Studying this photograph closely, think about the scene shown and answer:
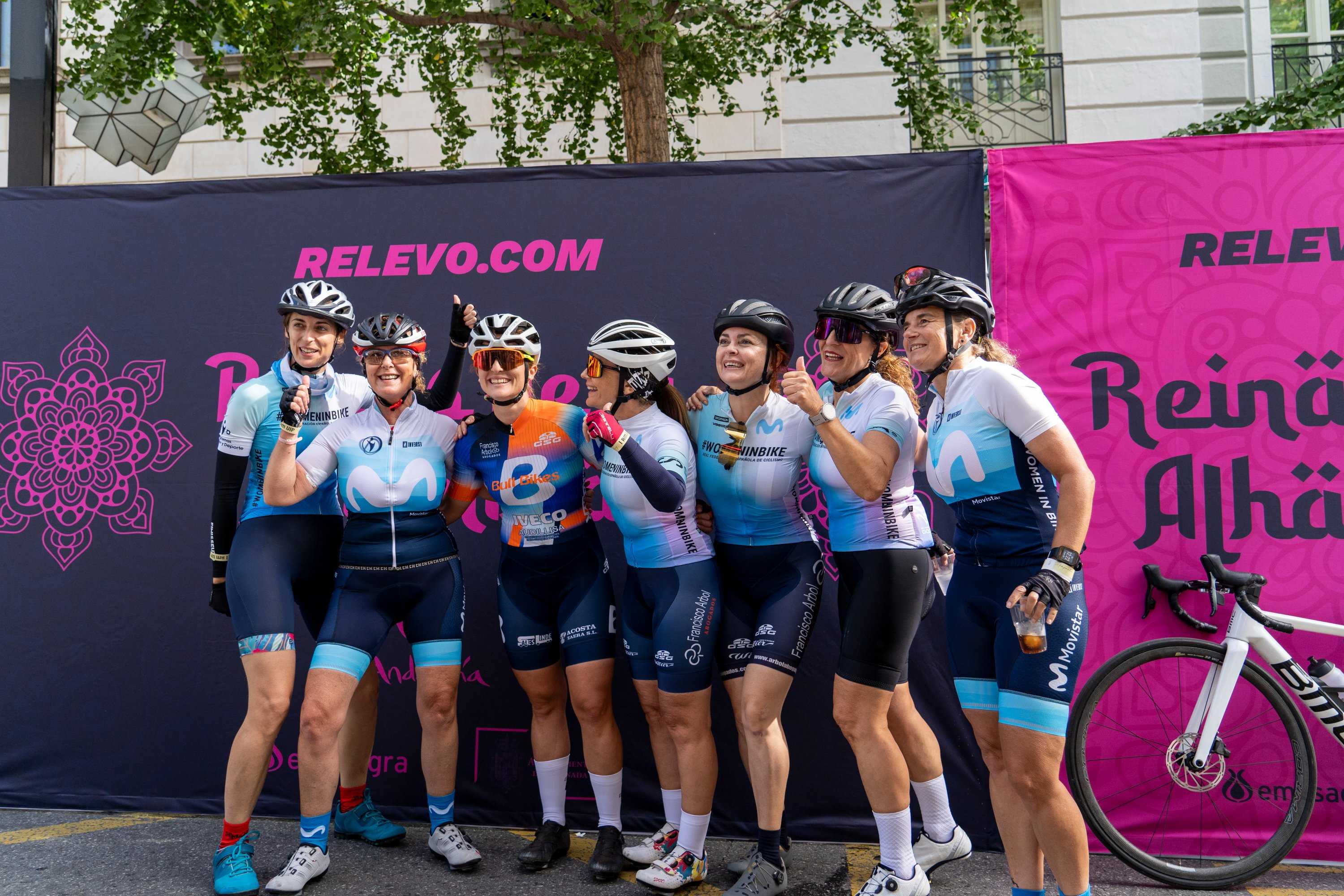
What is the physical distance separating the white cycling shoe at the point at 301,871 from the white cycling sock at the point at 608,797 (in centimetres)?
114

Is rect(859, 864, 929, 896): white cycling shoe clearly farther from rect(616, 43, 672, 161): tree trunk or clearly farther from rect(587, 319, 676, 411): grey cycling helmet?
rect(616, 43, 672, 161): tree trunk

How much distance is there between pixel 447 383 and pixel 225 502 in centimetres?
108

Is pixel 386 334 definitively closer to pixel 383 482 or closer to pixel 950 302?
pixel 383 482

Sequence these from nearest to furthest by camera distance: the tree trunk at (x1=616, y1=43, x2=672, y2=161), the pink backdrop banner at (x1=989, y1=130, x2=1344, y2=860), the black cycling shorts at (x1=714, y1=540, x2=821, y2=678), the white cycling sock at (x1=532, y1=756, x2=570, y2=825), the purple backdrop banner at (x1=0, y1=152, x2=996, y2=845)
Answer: the black cycling shorts at (x1=714, y1=540, x2=821, y2=678), the white cycling sock at (x1=532, y1=756, x2=570, y2=825), the pink backdrop banner at (x1=989, y1=130, x2=1344, y2=860), the purple backdrop banner at (x1=0, y1=152, x2=996, y2=845), the tree trunk at (x1=616, y1=43, x2=672, y2=161)

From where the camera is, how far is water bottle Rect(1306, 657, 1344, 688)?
4070 millimetres

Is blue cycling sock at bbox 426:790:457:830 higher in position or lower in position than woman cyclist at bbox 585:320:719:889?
lower

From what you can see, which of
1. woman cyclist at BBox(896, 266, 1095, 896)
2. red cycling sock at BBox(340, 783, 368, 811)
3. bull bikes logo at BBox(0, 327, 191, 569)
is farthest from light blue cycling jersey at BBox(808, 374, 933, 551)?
bull bikes logo at BBox(0, 327, 191, 569)

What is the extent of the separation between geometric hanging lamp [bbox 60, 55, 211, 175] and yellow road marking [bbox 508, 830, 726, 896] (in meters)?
7.26

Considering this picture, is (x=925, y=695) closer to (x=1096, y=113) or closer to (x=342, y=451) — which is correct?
(x=342, y=451)

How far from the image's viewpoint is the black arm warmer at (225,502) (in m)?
4.18

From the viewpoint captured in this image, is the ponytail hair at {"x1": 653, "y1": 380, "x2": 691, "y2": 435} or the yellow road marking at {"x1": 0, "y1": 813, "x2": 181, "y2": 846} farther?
the yellow road marking at {"x1": 0, "y1": 813, "x2": 181, "y2": 846}

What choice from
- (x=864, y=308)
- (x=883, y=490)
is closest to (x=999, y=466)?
(x=883, y=490)

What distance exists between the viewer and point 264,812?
16.1ft

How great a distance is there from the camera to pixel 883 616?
359 centimetres
